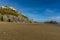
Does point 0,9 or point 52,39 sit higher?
point 0,9

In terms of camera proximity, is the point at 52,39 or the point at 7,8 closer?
the point at 52,39

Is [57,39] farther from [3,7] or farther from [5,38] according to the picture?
[3,7]

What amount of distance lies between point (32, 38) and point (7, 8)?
89.7 feet

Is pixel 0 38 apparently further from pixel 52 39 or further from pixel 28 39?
pixel 52 39

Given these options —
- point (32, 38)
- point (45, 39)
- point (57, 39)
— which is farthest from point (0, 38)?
point (57, 39)

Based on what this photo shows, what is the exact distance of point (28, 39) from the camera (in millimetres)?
7223

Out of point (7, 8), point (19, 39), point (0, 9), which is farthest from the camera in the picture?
point (7, 8)

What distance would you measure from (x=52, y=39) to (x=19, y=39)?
5.34 ft

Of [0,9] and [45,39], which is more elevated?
[0,9]

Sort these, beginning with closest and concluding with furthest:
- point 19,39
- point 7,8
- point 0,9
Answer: point 19,39 → point 0,9 → point 7,8

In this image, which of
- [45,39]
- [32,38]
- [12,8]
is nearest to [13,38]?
[32,38]

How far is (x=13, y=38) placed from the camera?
7348 millimetres

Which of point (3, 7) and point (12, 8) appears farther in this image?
point (12, 8)

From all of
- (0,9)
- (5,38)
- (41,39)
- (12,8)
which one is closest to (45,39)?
(41,39)
